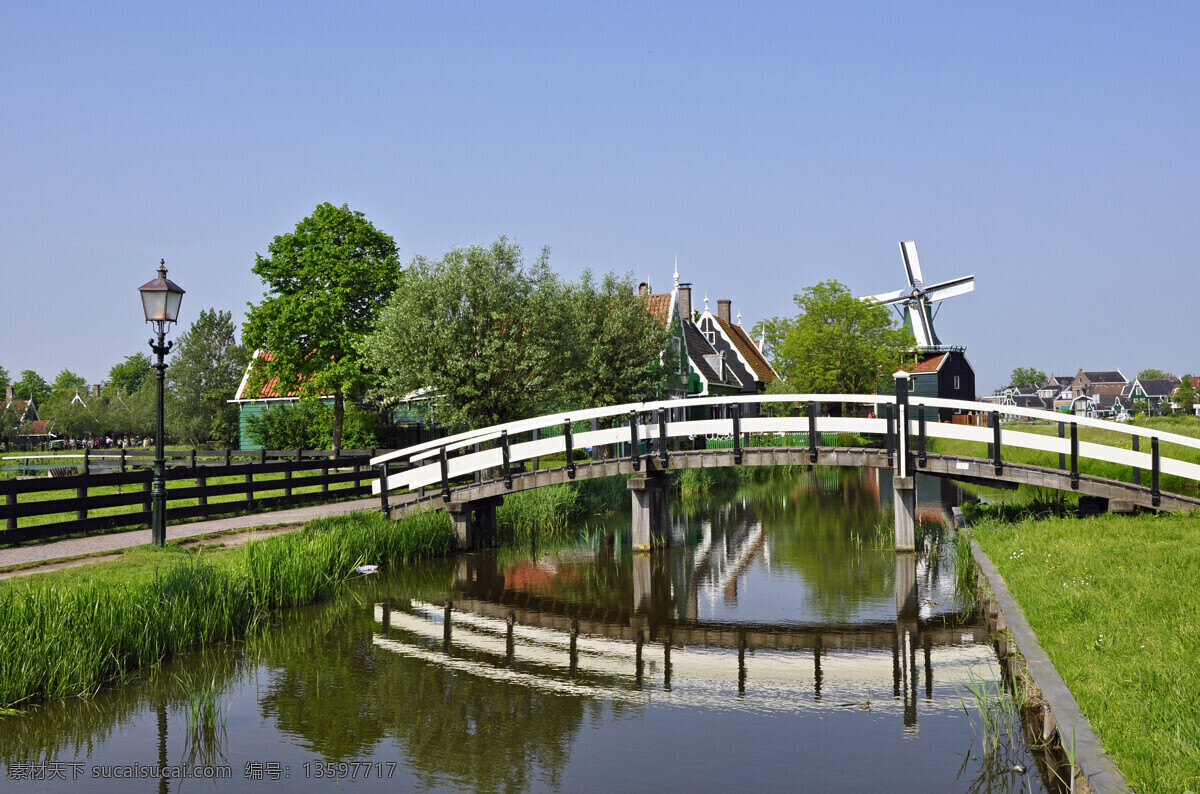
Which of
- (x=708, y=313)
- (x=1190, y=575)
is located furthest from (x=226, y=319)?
(x=1190, y=575)

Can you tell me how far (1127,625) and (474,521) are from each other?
13.1 metres

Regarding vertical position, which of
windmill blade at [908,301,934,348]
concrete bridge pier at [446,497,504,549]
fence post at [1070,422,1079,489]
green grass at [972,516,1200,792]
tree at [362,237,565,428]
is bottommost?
concrete bridge pier at [446,497,504,549]

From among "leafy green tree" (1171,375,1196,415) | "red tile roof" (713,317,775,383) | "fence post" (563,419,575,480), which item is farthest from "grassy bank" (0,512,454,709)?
"leafy green tree" (1171,375,1196,415)

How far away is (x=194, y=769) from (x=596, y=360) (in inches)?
937

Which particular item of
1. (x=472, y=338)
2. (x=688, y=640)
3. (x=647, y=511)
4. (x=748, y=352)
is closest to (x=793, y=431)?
(x=647, y=511)

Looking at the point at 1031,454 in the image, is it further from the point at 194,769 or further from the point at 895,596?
the point at 194,769

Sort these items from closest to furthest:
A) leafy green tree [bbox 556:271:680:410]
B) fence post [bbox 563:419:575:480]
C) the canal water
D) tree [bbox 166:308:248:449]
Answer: the canal water → fence post [bbox 563:419:575:480] → leafy green tree [bbox 556:271:680:410] → tree [bbox 166:308:248:449]

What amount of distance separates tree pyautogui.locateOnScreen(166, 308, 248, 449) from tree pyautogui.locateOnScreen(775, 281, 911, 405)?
36.6m

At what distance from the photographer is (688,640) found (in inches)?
451

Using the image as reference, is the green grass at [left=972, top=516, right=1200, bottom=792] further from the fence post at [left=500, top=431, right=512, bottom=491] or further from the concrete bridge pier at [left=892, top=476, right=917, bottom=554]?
the fence post at [left=500, top=431, right=512, bottom=491]

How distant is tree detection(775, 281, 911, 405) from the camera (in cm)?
4938

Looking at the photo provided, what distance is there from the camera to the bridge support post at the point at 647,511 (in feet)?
59.7

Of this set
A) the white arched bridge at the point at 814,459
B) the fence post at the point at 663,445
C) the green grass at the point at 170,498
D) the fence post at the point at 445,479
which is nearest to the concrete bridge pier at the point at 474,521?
the white arched bridge at the point at 814,459

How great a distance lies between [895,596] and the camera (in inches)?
530
